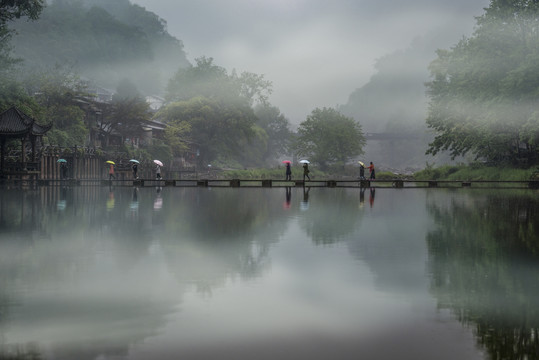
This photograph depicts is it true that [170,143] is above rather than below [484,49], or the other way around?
below

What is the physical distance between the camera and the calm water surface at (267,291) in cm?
714

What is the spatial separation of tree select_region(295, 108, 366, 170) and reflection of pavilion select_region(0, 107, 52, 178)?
221ft

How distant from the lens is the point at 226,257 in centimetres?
1344

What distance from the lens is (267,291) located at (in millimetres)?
10102

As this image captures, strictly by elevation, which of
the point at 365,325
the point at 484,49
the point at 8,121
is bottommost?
the point at 365,325

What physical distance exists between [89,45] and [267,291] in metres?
159

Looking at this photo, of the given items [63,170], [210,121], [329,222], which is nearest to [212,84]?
[210,121]

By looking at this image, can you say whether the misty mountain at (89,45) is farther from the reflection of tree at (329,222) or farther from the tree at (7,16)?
the reflection of tree at (329,222)

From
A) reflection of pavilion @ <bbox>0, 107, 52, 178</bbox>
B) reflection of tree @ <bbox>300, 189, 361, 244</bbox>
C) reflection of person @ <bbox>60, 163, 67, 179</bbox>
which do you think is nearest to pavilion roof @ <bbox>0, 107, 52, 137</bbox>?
reflection of pavilion @ <bbox>0, 107, 52, 178</bbox>

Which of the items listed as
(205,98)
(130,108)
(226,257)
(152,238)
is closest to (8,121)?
(130,108)

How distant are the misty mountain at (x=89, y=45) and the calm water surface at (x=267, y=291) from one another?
391 ft

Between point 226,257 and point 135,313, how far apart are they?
16.3 feet

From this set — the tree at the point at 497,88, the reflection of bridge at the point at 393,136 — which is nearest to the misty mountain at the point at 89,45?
the reflection of bridge at the point at 393,136

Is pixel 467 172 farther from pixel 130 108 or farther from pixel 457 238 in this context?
pixel 457 238
